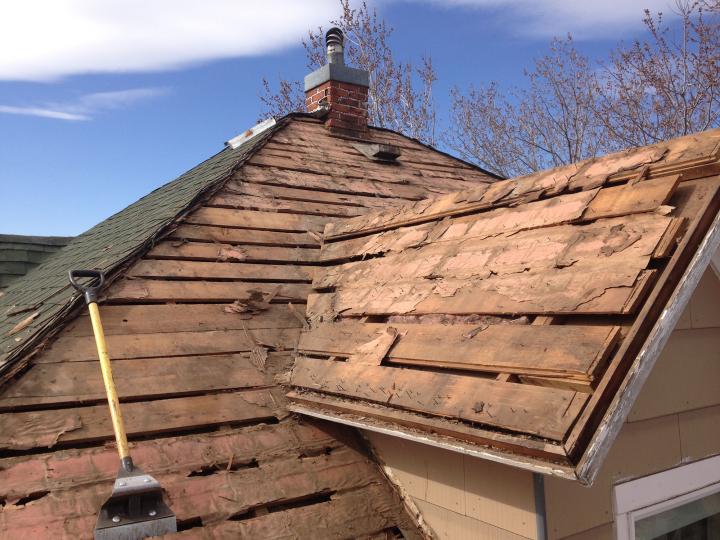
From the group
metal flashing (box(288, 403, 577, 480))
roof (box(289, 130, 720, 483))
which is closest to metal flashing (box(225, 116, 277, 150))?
roof (box(289, 130, 720, 483))

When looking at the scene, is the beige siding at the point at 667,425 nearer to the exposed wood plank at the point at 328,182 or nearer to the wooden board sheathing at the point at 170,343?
the wooden board sheathing at the point at 170,343

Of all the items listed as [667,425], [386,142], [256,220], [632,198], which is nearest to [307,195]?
[256,220]

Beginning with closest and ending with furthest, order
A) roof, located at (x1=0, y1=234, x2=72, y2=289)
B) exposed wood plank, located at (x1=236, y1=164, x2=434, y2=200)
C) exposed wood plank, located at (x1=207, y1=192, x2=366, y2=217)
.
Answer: exposed wood plank, located at (x1=207, y1=192, x2=366, y2=217) → exposed wood plank, located at (x1=236, y1=164, x2=434, y2=200) → roof, located at (x1=0, y1=234, x2=72, y2=289)

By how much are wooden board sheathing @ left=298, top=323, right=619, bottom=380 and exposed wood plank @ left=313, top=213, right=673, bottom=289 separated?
371 mm

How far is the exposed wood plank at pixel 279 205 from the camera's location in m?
5.43

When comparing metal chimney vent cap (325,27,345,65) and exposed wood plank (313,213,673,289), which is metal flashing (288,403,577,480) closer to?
exposed wood plank (313,213,673,289)

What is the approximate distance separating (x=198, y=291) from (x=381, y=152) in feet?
13.1

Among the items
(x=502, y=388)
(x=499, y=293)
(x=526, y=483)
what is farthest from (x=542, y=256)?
(x=526, y=483)

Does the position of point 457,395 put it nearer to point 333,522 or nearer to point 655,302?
point 655,302

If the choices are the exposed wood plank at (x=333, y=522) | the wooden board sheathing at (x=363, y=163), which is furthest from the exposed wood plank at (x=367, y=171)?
the exposed wood plank at (x=333, y=522)

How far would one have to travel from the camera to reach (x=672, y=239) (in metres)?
2.44

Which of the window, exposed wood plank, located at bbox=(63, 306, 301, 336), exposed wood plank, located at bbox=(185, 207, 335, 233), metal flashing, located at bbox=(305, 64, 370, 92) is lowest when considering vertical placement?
the window

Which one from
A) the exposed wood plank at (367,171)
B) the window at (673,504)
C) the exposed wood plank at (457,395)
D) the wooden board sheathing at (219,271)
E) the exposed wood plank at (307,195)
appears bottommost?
the window at (673,504)

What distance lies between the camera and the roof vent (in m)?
7.68
